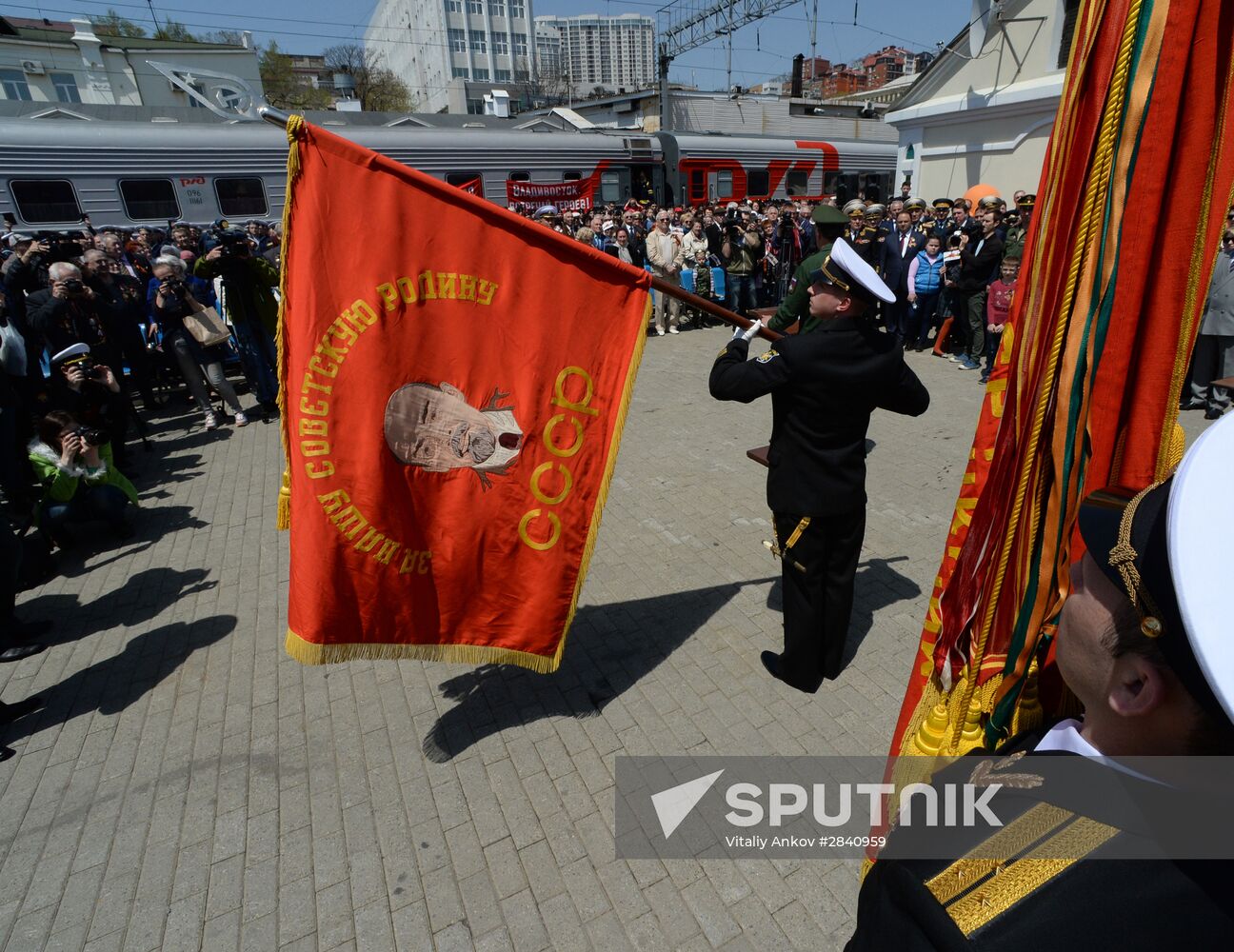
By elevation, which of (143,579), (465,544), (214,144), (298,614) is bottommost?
(143,579)

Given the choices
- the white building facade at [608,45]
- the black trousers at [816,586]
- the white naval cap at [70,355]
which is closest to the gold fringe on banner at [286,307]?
the black trousers at [816,586]

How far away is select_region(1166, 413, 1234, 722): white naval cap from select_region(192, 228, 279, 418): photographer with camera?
7.67 m

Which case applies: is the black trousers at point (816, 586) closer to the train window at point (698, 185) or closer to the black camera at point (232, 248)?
the black camera at point (232, 248)

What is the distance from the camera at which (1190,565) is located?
2.24 ft

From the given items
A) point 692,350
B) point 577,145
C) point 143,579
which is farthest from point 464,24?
point 143,579

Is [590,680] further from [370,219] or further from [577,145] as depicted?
[577,145]

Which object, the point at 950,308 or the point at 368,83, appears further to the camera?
the point at 368,83

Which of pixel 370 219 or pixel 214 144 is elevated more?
pixel 214 144

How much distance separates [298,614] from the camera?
281 cm

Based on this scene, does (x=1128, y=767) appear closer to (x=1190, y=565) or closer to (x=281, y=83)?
(x=1190, y=565)

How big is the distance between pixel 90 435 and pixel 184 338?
9.53 feet

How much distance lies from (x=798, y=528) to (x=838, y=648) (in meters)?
0.76

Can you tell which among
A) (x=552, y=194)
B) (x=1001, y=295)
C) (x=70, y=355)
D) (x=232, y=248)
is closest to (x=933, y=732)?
(x=70, y=355)

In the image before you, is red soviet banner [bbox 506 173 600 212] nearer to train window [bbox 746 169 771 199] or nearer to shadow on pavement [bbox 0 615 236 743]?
train window [bbox 746 169 771 199]
